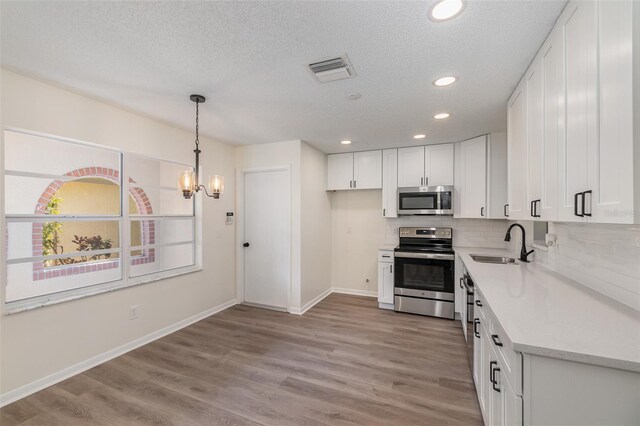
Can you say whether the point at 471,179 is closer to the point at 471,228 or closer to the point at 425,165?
the point at 425,165

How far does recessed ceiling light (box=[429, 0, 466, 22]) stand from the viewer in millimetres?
1326

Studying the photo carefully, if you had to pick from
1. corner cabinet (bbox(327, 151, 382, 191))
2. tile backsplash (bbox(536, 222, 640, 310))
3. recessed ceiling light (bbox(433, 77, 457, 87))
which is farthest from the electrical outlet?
tile backsplash (bbox(536, 222, 640, 310))

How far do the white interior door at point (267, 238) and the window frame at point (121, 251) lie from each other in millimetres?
787

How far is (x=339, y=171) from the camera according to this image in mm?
4645

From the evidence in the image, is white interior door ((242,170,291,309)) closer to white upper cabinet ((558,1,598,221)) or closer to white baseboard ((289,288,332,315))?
white baseboard ((289,288,332,315))

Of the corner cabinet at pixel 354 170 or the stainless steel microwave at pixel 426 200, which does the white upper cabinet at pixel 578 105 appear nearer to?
the stainless steel microwave at pixel 426 200

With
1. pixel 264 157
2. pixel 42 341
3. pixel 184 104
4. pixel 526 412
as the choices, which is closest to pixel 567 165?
pixel 526 412

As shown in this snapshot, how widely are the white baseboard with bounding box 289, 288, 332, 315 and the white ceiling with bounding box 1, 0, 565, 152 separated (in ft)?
8.78

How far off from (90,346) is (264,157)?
115 inches

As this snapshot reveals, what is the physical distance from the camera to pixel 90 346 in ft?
8.13

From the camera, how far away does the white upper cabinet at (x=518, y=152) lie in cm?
201

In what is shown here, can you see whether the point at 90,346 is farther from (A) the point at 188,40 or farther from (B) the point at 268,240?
(A) the point at 188,40

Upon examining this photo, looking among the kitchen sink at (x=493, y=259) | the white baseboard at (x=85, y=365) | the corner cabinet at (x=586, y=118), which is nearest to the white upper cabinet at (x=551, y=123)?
the corner cabinet at (x=586, y=118)

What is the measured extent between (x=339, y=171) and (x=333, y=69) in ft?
8.95
